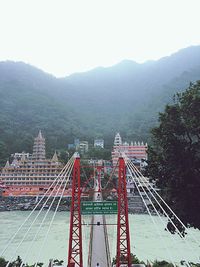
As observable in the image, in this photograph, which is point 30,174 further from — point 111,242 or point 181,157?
point 181,157

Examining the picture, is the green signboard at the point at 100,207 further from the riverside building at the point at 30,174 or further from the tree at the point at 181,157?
the riverside building at the point at 30,174

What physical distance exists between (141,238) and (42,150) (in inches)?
1147

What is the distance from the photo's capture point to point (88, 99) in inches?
3258

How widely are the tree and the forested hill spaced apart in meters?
35.7

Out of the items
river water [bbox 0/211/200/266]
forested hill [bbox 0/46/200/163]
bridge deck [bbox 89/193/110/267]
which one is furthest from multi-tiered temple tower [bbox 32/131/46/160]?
bridge deck [bbox 89/193/110/267]

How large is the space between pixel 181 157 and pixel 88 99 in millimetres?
74291

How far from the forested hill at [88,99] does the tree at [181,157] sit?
35.7m

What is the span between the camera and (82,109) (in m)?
76.6

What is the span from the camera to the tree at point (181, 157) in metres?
8.82

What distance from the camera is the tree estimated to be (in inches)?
347

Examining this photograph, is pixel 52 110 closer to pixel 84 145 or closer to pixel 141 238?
pixel 84 145

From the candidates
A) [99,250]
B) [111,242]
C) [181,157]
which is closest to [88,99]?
[111,242]

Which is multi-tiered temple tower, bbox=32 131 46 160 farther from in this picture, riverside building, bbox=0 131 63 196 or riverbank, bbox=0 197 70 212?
riverbank, bbox=0 197 70 212

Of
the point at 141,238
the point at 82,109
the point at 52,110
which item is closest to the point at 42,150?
the point at 52,110
